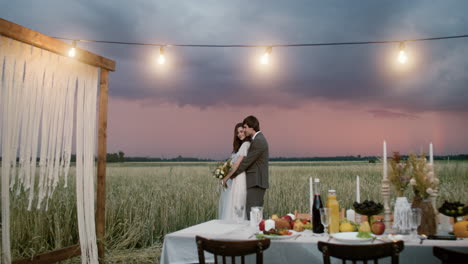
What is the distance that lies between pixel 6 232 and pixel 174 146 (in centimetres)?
877

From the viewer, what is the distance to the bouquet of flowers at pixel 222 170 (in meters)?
4.27

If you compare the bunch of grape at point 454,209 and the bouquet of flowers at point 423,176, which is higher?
the bouquet of flowers at point 423,176

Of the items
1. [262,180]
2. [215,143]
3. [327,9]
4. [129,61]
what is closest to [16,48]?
[262,180]

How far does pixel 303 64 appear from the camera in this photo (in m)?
7.75

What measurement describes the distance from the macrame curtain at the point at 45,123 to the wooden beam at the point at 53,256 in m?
0.10

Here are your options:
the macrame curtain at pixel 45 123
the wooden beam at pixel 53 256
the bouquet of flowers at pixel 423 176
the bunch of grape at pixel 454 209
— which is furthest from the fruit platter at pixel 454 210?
the wooden beam at pixel 53 256

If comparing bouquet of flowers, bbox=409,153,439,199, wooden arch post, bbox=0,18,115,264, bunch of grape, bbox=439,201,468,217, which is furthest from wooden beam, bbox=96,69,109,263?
bunch of grape, bbox=439,201,468,217

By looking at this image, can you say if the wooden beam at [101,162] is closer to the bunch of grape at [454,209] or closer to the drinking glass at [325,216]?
the drinking glass at [325,216]

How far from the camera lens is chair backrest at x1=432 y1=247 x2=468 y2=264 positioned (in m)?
1.78

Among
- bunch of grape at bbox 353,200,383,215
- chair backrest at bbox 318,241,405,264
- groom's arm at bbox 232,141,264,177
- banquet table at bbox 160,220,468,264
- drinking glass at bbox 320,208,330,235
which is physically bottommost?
banquet table at bbox 160,220,468,264

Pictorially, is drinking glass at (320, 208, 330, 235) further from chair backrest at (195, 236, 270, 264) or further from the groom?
the groom

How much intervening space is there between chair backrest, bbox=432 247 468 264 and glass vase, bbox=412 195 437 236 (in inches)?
18.7

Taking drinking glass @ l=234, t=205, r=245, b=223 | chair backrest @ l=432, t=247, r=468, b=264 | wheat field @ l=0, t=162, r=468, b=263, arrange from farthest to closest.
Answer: wheat field @ l=0, t=162, r=468, b=263 → drinking glass @ l=234, t=205, r=245, b=223 → chair backrest @ l=432, t=247, r=468, b=264

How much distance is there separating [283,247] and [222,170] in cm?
198
